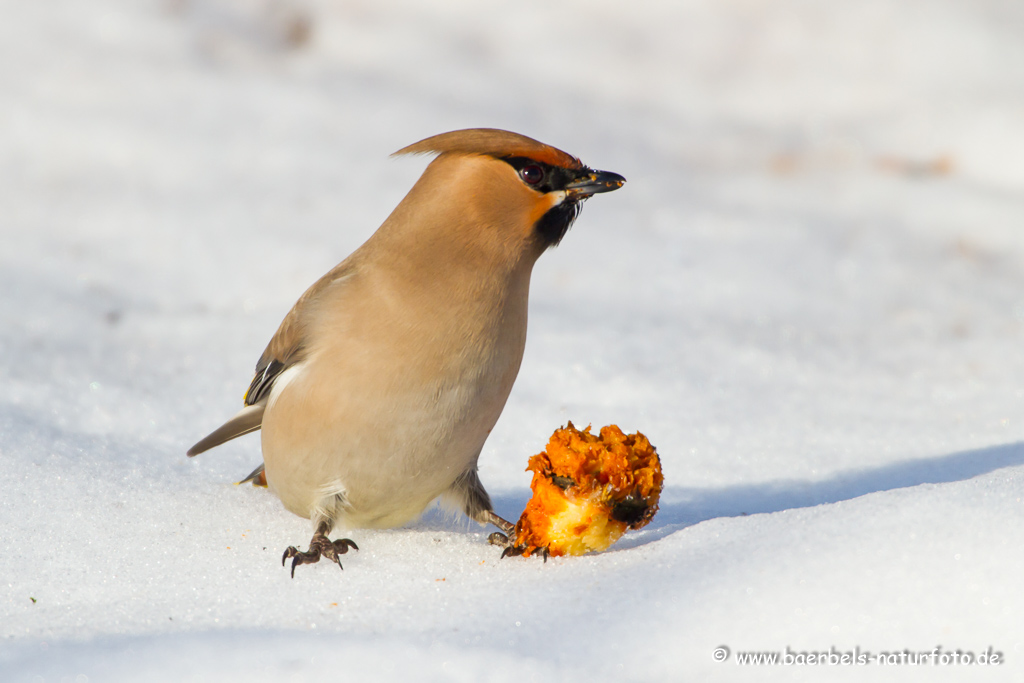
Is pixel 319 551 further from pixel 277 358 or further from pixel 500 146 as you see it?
pixel 500 146

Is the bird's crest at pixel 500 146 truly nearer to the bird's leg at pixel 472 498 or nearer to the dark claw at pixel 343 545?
the bird's leg at pixel 472 498

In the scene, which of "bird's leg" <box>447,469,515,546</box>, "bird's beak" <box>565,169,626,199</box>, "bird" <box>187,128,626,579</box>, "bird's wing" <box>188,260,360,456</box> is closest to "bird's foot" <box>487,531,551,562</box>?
"bird's leg" <box>447,469,515,546</box>

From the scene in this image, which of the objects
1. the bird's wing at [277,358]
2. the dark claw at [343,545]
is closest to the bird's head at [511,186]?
the bird's wing at [277,358]

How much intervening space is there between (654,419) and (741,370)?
2.27 ft

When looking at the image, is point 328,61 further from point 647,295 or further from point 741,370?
point 741,370

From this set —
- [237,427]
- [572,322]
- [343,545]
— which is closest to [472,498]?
[343,545]

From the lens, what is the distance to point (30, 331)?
4363 mm

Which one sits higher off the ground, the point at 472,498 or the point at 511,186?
the point at 511,186

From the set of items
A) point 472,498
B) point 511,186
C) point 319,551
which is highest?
Result: point 511,186

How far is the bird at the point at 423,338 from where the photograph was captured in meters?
2.40

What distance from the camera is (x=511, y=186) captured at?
8.17 feet

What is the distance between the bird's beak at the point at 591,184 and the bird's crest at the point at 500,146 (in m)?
0.05

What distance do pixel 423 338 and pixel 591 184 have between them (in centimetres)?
57

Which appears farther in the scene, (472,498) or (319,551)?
(472,498)
